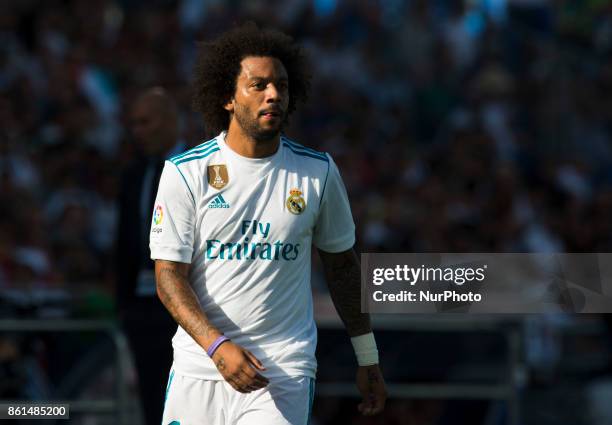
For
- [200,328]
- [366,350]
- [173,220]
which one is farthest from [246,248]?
[366,350]

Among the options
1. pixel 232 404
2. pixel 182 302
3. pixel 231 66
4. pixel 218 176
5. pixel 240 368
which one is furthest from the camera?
pixel 231 66

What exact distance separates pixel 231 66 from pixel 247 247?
2.72ft

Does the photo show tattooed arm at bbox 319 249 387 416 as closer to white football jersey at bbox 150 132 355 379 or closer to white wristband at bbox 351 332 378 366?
white wristband at bbox 351 332 378 366

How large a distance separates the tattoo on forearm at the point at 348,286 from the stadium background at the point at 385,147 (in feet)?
11.7

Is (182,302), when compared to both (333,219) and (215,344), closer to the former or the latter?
(215,344)

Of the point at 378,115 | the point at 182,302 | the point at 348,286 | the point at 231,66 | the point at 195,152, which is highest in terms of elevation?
the point at 378,115

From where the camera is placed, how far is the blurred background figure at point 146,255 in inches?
291

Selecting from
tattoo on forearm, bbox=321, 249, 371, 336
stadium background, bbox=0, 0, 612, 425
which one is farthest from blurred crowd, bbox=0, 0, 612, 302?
tattoo on forearm, bbox=321, 249, 371, 336

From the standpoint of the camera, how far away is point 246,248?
5.14m

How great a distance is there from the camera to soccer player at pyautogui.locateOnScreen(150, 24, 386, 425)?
508 centimetres

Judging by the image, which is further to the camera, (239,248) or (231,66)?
(231,66)

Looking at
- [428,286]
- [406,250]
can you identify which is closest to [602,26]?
[406,250]

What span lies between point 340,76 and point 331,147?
1728mm

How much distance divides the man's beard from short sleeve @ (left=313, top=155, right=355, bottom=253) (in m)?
0.35
